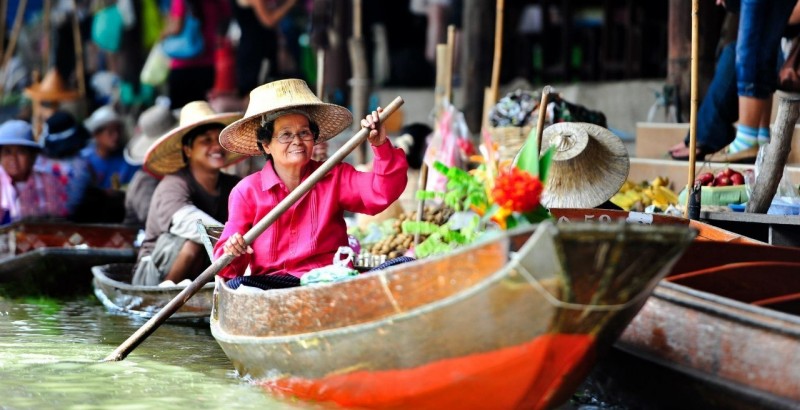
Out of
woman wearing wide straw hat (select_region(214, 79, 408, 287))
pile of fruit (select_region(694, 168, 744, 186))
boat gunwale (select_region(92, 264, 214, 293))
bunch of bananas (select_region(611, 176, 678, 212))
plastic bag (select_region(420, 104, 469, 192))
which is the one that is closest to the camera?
woman wearing wide straw hat (select_region(214, 79, 408, 287))

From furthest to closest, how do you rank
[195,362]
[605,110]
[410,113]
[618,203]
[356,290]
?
1. [410,113]
2. [605,110]
3. [618,203]
4. [195,362]
5. [356,290]

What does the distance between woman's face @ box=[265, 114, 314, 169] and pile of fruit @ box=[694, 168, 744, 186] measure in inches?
89.1

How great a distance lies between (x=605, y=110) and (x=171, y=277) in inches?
156

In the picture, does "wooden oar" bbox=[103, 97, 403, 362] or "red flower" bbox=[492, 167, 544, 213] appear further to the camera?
"wooden oar" bbox=[103, 97, 403, 362]

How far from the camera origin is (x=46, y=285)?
25.7 feet

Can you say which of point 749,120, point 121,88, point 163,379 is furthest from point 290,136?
A: point 121,88

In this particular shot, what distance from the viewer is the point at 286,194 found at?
4.91 meters

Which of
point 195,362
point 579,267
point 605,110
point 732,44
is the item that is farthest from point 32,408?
point 605,110

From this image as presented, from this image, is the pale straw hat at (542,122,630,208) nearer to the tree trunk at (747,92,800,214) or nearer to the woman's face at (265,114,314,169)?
Answer: the tree trunk at (747,92,800,214)

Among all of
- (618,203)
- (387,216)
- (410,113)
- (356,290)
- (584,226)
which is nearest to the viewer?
(584,226)

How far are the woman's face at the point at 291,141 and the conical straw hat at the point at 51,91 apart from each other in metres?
7.98

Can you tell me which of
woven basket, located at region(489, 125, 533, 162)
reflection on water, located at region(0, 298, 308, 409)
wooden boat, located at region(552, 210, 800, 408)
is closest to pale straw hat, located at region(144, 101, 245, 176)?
reflection on water, located at region(0, 298, 308, 409)

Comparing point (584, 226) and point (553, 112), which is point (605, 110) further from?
point (584, 226)

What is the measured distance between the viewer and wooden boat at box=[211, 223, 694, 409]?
3406 millimetres
